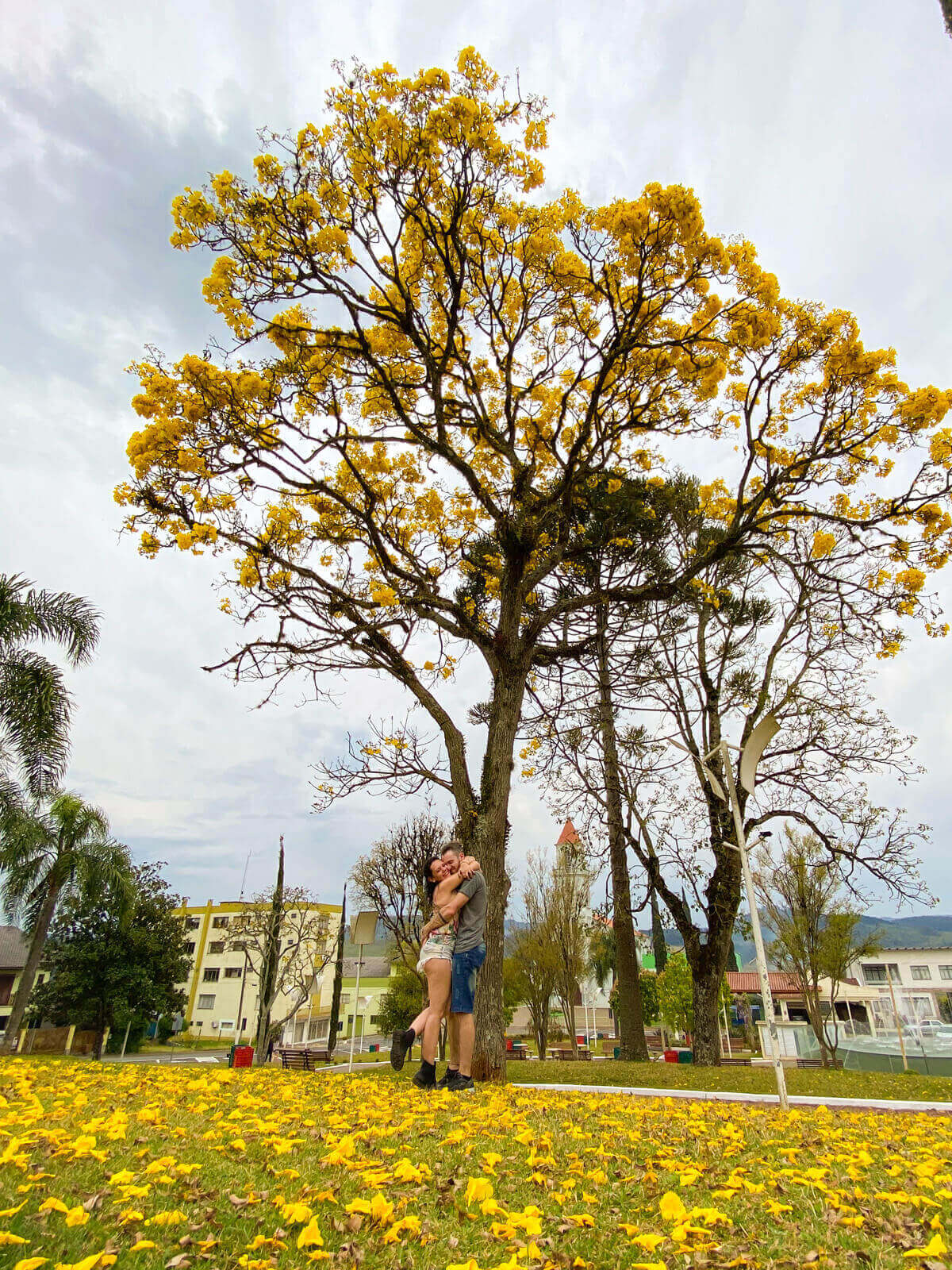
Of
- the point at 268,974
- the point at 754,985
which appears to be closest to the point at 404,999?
the point at 268,974

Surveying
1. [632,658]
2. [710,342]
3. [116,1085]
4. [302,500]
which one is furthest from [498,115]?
[116,1085]

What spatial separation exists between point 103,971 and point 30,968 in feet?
46.2

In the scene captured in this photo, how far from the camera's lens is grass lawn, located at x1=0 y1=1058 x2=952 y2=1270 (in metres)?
1.64

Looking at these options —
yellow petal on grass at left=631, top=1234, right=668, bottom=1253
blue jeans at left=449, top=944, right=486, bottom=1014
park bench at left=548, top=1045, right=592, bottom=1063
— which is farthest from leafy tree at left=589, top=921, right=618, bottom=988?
yellow petal on grass at left=631, top=1234, right=668, bottom=1253

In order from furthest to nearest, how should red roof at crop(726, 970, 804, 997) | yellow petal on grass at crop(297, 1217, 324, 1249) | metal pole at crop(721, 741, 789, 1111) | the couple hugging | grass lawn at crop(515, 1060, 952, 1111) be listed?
red roof at crop(726, 970, 804, 997), grass lawn at crop(515, 1060, 952, 1111), the couple hugging, metal pole at crop(721, 741, 789, 1111), yellow petal on grass at crop(297, 1217, 324, 1249)

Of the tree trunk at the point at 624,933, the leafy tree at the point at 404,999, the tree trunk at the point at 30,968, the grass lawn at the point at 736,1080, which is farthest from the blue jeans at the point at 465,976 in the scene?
the leafy tree at the point at 404,999

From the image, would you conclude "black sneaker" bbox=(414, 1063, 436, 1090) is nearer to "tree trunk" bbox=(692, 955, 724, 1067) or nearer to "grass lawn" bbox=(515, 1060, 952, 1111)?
"grass lawn" bbox=(515, 1060, 952, 1111)

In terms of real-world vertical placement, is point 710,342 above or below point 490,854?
above

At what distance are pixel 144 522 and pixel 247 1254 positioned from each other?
7.50 m

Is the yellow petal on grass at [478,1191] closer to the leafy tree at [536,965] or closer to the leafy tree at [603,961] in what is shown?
the leafy tree at [536,965]

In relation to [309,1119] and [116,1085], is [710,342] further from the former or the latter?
[116,1085]

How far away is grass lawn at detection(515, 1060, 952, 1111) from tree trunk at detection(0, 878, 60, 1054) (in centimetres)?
1626

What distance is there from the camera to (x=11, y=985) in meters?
43.8

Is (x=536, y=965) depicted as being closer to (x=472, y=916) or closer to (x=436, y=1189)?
(x=472, y=916)
